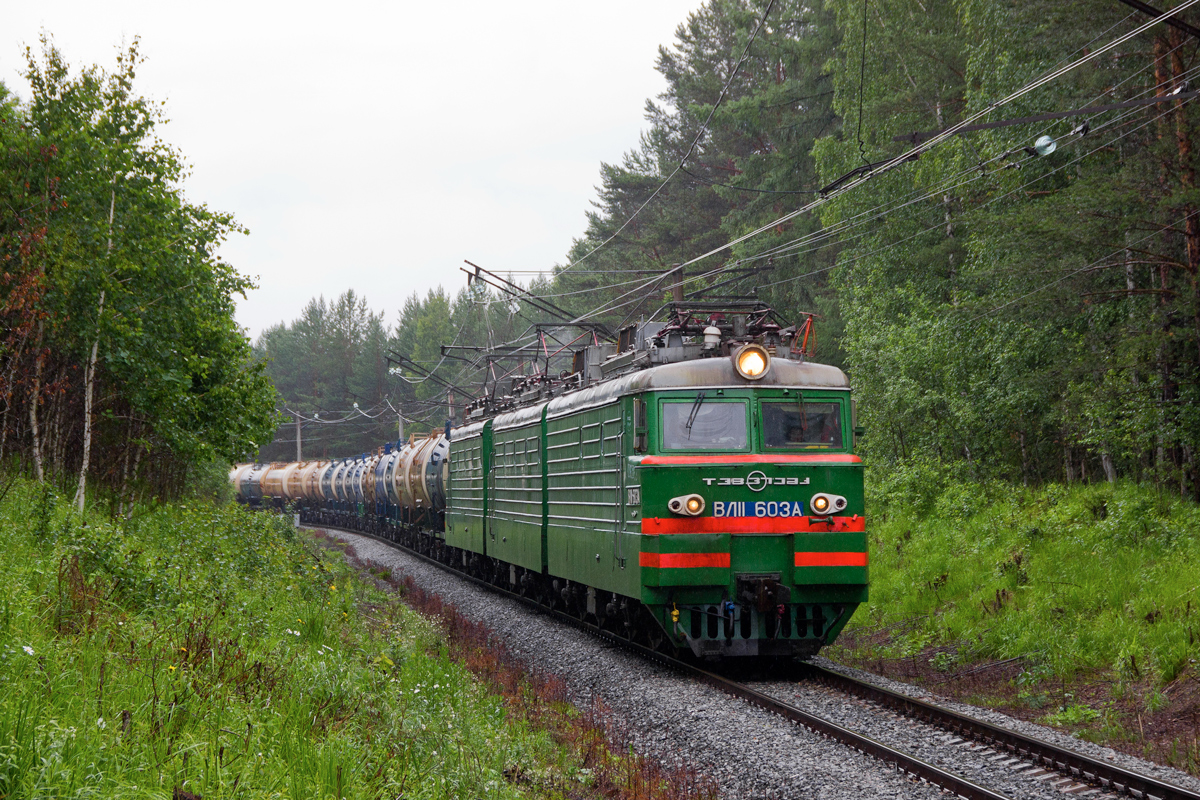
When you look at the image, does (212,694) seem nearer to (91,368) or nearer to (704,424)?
(704,424)

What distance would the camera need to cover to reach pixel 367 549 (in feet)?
107

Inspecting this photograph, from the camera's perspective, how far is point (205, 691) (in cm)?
582

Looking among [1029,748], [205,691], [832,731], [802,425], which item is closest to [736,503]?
[802,425]

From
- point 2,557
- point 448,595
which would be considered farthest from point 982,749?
point 448,595

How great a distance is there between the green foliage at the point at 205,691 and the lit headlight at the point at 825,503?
3.61 m

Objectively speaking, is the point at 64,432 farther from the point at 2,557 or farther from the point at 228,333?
the point at 2,557

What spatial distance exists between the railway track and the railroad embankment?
89cm

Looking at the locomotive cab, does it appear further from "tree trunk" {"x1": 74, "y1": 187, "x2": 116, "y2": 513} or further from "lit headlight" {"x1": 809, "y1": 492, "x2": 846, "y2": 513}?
"tree trunk" {"x1": 74, "y1": 187, "x2": 116, "y2": 513}

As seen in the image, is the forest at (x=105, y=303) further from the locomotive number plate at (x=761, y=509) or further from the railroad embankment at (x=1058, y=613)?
the railroad embankment at (x=1058, y=613)

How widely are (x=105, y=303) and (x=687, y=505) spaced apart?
8.90 m

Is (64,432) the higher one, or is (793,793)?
(64,432)

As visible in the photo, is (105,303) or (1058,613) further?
(105,303)

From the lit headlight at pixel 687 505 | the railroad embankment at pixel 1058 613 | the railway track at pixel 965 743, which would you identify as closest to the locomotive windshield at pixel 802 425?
the lit headlight at pixel 687 505

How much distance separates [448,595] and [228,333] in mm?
6010
